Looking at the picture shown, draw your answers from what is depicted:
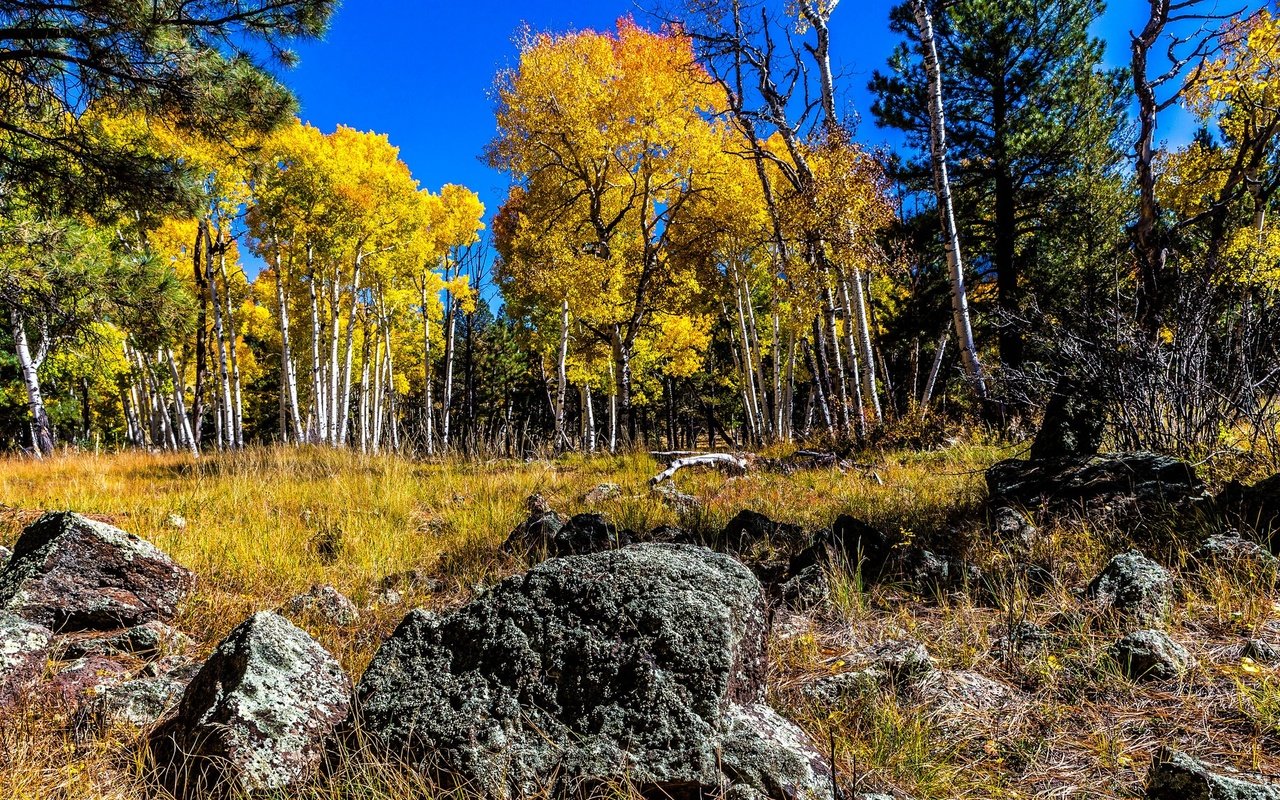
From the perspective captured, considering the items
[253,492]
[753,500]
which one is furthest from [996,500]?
[253,492]

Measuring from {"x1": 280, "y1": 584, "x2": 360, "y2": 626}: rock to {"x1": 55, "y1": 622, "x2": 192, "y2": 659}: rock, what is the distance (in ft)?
1.34

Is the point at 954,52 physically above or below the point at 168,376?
above

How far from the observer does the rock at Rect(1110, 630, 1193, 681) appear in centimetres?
188

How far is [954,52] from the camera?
12180 mm

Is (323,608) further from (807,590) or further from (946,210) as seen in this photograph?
(946,210)

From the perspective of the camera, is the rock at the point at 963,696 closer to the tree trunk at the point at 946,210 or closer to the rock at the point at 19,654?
the rock at the point at 19,654

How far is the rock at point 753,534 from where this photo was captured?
11.7ft

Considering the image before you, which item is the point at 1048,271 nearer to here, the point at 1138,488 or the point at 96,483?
the point at 1138,488

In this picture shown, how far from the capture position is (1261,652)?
1.93 metres

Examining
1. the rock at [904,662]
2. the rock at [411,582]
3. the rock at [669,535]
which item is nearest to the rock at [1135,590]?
the rock at [904,662]

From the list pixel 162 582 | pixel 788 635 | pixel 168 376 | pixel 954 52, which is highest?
pixel 954 52

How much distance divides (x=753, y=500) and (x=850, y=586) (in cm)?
240

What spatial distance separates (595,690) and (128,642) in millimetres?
2094

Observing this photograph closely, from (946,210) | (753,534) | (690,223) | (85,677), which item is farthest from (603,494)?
(690,223)
